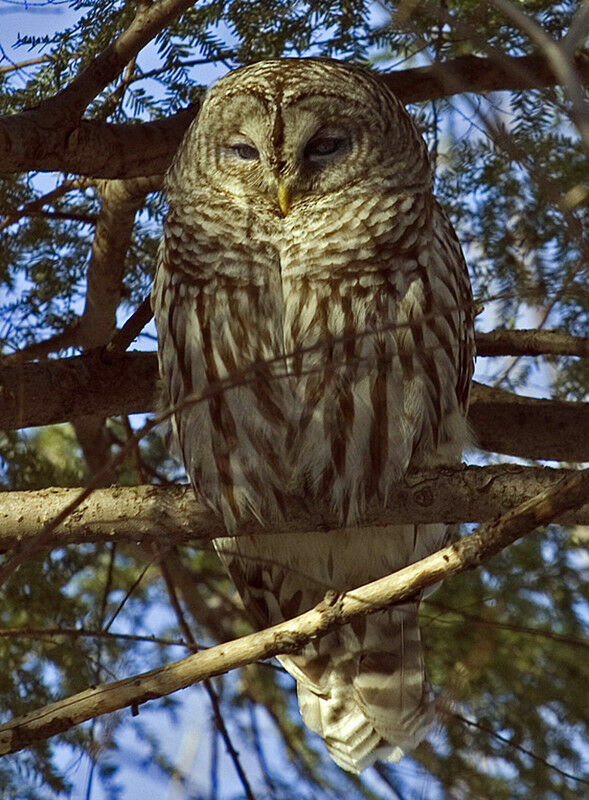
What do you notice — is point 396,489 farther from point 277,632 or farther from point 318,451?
point 277,632

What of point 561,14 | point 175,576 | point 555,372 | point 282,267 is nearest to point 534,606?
point 555,372

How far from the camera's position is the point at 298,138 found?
3619 millimetres

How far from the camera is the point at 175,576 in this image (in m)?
4.53

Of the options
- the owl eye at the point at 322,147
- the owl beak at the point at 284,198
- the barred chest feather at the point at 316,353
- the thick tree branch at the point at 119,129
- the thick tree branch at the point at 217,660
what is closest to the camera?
the thick tree branch at the point at 217,660


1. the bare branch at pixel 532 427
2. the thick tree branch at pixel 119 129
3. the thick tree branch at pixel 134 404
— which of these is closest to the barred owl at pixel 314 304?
the thick tree branch at pixel 119 129

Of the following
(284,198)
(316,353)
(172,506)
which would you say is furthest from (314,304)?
(172,506)

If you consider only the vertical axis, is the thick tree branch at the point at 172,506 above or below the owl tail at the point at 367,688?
above

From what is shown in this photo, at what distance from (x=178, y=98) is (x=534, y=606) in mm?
2338

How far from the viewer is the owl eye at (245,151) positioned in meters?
3.73

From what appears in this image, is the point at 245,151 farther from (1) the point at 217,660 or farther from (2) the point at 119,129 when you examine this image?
(1) the point at 217,660

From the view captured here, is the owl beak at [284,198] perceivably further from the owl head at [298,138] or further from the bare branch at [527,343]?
the bare branch at [527,343]

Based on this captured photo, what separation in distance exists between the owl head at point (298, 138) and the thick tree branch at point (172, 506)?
1.03 metres

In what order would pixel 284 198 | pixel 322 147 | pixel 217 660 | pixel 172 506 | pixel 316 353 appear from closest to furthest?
1. pixel 217 660
2. pixel 172 506
3. pixel 316 353
4. pixel 284 198
5. pixel 322 147

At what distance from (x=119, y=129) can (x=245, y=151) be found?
1.33 feet
